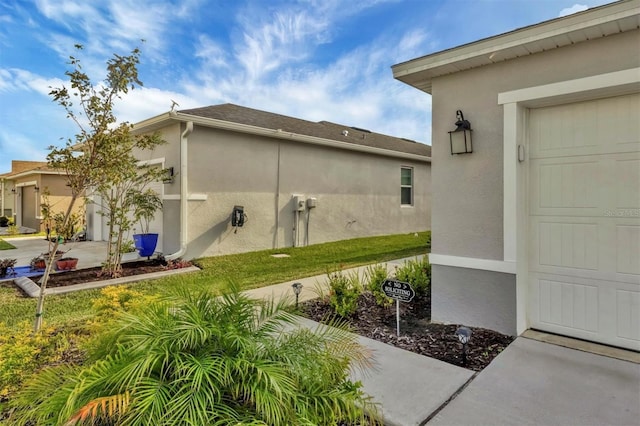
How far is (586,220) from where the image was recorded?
3.36 m

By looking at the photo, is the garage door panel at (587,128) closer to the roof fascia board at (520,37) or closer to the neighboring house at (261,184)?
the roof fascia board at (520,37)

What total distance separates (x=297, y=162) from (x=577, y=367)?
8678 millimetres

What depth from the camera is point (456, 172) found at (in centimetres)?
400

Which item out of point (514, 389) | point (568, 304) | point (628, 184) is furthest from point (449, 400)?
point (628, 184)

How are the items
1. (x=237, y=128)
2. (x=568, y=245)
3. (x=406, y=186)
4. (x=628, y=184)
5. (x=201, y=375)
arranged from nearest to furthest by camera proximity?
(x=201, y=375), (x=628, y=184), (x=568, y=245), (x=237, y=128), (x=406, y=186)

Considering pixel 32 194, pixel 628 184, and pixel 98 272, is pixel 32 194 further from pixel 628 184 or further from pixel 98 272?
pixel 628 184

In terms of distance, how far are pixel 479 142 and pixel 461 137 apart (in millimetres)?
203

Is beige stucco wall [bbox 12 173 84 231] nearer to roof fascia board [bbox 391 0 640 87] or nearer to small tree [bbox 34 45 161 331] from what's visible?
small tree [bbox 34 45 161 331]

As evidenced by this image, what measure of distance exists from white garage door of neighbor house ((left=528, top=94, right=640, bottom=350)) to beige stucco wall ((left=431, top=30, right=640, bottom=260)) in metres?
0.36

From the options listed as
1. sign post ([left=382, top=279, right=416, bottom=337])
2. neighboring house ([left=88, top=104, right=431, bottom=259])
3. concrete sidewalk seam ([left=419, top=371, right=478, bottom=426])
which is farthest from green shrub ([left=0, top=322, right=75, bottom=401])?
neighboring house ([left=88, top=104, right=431, bottom=259])

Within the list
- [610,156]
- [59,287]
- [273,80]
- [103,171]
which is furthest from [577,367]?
[273,80]

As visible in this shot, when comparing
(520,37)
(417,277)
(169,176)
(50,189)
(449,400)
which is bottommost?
(449,400)

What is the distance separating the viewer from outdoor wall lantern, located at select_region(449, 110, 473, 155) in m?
3.84

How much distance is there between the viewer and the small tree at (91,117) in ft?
12.1
